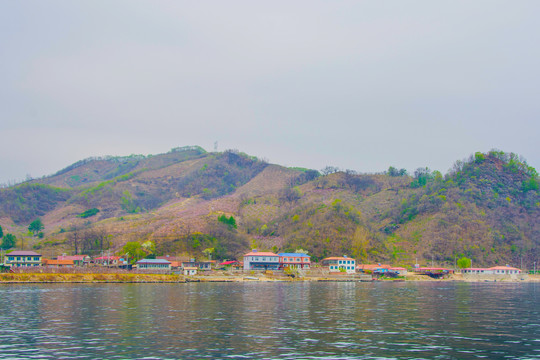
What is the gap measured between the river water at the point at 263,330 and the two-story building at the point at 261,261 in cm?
7488

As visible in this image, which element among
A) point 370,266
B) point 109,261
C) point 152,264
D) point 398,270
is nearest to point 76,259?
point 109,261

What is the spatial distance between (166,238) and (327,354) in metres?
140

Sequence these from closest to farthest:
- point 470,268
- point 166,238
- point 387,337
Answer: point 387,337 < point 470,268 < point 166,238

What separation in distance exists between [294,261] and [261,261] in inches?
411

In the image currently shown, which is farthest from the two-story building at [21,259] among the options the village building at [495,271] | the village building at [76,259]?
the village building at [495,271]

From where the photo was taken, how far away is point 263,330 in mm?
39750

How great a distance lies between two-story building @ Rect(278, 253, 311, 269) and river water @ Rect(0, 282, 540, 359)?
78184 millimetres

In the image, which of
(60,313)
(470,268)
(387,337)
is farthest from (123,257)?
(387,337)

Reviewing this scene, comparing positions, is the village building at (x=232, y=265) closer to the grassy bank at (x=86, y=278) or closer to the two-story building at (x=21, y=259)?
the grassy bank at (x=86, y=278)

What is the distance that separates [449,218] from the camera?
17838cm

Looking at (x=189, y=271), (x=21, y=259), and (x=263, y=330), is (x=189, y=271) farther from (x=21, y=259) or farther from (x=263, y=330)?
(x=263, y=330)

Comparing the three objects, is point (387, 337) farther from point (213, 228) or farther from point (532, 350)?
point (213, 228)

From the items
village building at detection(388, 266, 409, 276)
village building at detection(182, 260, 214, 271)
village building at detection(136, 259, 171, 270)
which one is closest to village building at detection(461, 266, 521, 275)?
village building at detection(388, 266, 409, 276)

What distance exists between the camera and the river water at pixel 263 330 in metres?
30.5
